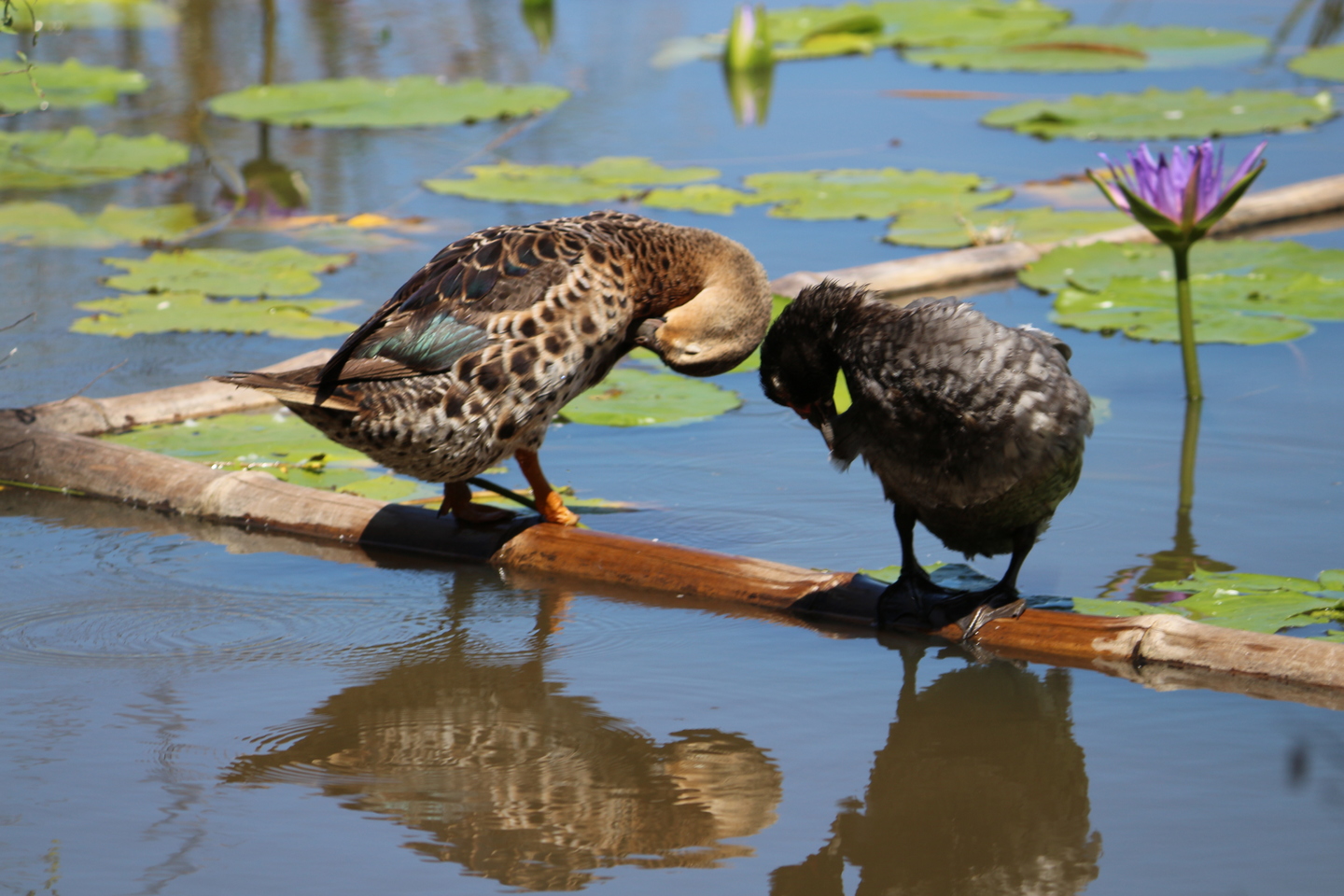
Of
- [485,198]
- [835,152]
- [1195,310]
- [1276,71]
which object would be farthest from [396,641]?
[1276,71]

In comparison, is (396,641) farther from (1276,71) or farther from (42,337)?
(1276,71)

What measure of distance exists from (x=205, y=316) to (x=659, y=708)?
3.40m

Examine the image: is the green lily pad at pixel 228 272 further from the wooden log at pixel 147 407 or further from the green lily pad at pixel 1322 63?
the green lily pad at pixel 1322 63

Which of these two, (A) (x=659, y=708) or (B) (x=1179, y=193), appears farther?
(B) (x=1179, y=193)

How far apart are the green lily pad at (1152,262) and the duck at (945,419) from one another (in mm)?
2764

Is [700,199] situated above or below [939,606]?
above

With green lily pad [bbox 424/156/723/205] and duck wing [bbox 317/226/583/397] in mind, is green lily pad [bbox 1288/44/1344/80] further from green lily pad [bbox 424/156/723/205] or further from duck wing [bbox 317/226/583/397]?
duck wing [bbox 317/226/583/397]

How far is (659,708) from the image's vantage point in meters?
3.12

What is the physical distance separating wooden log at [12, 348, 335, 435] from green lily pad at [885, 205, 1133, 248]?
3.08 metres

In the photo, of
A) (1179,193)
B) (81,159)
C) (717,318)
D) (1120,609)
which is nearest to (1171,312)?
(1179,193)

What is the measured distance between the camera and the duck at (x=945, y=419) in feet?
10.3

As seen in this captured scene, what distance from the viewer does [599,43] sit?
1330 centimetres

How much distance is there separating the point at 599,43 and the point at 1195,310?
869 centimetres

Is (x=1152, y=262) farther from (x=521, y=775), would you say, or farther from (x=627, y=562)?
(x=521, y=775)
